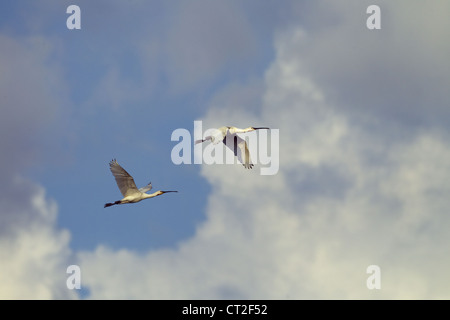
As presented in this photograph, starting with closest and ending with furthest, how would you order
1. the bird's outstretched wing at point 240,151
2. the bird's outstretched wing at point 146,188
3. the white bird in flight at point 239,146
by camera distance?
the bird's outstretched wing at point 146,188 → the white bird in flight at point 239,146 → the bird's outstretched wing at point 240,151

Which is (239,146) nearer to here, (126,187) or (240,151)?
(240,151)

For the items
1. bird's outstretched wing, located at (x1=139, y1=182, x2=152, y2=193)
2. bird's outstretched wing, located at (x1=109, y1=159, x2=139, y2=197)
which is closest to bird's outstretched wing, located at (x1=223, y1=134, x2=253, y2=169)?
bird's outstretched wing, located at (x1=139, y1=182, x2=152, y2=193)

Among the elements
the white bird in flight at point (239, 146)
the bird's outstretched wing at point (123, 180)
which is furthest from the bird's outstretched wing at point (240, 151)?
the bird's outstretched wing at point (123, 180)

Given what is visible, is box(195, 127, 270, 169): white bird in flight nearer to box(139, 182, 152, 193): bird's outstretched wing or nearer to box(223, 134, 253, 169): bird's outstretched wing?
box(223, 134, 253, 169): bird's outstretched wing

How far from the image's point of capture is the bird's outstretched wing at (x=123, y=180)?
83.3m

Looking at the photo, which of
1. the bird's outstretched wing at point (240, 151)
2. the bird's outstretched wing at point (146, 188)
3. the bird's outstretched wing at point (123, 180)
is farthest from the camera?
the bird's outstretched wing at point (240, 151)

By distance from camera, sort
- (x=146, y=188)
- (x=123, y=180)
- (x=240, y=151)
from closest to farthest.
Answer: (x=123, y=180) → (x=146, y=188) → (x=240, y=151)

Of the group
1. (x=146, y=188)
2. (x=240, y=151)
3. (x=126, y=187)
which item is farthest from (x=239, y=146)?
(x=126, y=187)

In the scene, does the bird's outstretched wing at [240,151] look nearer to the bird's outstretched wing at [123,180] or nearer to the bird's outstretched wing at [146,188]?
the bird's outstretched wing at [146,188]

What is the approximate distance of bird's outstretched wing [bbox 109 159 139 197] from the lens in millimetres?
83312

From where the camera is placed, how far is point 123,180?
84875 millimetres
